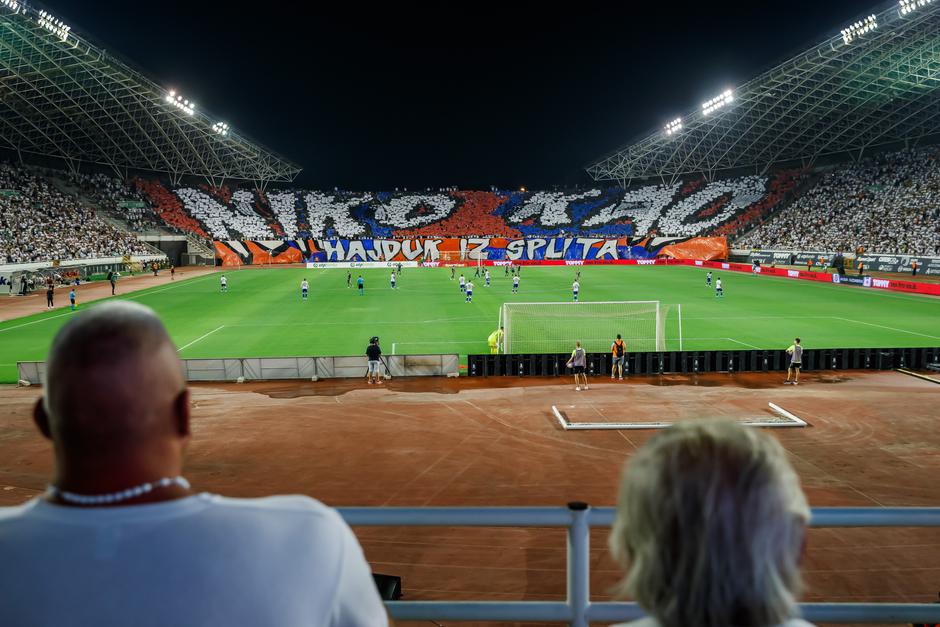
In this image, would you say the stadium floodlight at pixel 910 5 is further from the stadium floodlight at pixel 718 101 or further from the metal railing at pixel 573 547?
the metal railing at pixel 573 547

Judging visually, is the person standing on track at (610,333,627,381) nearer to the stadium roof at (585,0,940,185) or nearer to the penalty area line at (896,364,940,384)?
the penalty area line at (896,364,940,384)

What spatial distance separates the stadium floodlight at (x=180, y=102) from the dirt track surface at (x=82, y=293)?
55.3 ft

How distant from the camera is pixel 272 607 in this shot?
1.50 m

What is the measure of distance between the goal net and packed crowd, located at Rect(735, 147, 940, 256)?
128ft

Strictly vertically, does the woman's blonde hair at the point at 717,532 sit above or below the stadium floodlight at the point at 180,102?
below

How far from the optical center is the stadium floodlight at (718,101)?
66.6 metres

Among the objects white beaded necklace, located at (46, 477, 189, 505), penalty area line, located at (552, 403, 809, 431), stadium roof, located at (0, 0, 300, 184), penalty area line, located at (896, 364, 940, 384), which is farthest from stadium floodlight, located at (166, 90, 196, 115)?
white beaded necklace, located at (46, 477, 189, 505)

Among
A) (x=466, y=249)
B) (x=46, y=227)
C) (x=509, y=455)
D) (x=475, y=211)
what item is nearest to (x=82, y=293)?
(x=46, y=227)

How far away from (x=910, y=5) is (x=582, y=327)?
33032 mm

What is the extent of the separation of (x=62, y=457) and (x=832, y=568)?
1041cm

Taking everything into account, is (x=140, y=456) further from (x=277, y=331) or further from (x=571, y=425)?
(x=277, y=331)

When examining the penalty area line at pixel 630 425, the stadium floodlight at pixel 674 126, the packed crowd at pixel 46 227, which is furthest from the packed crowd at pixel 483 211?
the penalty area line at pixel 630 425

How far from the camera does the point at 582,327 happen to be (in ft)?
113

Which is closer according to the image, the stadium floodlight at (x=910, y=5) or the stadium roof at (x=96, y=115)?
the stadium floodlight at (x=910, y=5)
